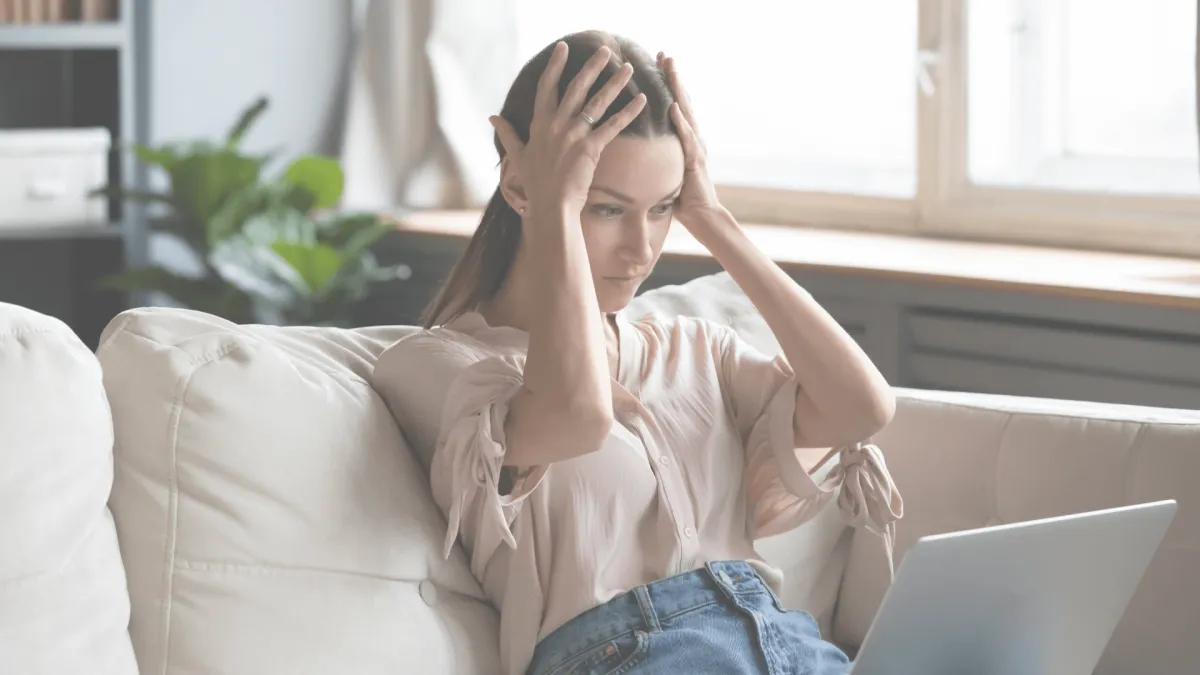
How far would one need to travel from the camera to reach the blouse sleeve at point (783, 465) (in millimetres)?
1562

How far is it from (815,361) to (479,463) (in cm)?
39

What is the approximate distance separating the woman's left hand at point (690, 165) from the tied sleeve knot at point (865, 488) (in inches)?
11.6

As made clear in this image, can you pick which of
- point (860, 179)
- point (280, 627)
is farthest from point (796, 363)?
point (860, 179)

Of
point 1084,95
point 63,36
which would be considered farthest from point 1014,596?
point 63,36

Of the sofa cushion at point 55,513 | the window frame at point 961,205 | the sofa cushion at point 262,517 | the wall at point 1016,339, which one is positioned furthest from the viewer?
the window frame at point 961,205

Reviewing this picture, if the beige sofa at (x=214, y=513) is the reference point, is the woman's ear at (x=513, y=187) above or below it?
above

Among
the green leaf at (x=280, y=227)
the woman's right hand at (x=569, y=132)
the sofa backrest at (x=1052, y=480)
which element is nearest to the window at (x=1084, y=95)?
the sofa backrest at (x=1052, y=480)

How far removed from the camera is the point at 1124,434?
1742 mm

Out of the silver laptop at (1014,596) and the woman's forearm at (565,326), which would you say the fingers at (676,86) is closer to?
the woman's forearm at (565,326)

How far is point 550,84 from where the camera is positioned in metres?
1.42

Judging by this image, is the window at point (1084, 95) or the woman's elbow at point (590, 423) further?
the window at point (1084, 95)

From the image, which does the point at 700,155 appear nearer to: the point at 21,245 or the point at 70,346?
the point at 70,346

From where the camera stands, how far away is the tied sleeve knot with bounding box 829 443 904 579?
157 cm

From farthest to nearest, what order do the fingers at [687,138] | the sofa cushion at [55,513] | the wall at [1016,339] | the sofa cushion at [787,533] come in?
1. the wall at [1016,339]
2. the sofa cushion at [787,533]
3. the fingers at [687,138]
4. the sofa cushion at [55,513]
